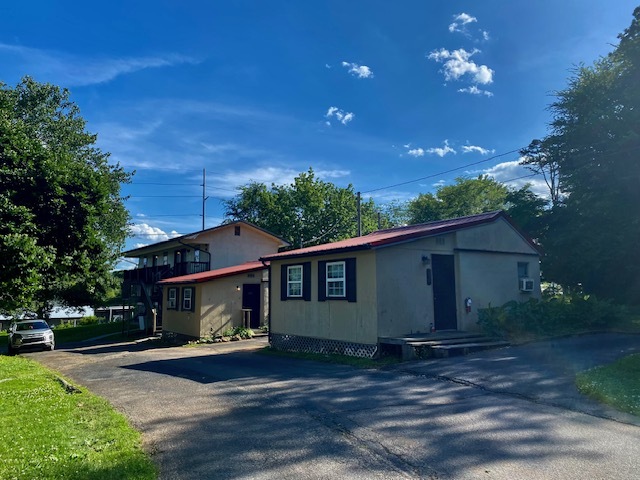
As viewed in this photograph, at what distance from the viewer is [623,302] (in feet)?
68.0

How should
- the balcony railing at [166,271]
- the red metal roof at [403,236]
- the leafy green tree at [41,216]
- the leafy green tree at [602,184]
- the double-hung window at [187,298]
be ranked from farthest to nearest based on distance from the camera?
the balcony railing at [166,271]
the double-hung window at [187,298]
the leafy green tree at [602,184]
the red metal roof at [403,236]
the leafy green tree at [41,216]

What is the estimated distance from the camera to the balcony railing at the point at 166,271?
27.8 metres

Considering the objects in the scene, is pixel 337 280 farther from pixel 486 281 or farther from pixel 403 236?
pixel 486 281

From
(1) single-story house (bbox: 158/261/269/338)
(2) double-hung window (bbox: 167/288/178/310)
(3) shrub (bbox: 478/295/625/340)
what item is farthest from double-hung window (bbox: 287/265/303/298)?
(2) double-hung window (bbox: 167/288/178/310)

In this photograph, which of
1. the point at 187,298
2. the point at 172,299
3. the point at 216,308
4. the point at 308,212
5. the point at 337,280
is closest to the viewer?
the point at 337,280

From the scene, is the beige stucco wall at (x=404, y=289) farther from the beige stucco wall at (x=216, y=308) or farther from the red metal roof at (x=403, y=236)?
the beige stucco wall at (x=216, y=308)

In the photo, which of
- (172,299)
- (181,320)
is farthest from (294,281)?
(172,299)

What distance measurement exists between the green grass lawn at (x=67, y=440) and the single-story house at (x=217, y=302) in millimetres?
11970

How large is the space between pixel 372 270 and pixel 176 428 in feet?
23.0

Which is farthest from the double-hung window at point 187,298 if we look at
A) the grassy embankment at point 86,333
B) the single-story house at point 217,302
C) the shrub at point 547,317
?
the shrub at point 547,317

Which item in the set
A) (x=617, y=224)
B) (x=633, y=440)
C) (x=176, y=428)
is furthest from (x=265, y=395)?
(x=617, y=224)

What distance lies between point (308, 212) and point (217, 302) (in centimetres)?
2056

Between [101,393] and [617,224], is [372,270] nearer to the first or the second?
[101,393]

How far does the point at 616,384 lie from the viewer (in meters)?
7.57
